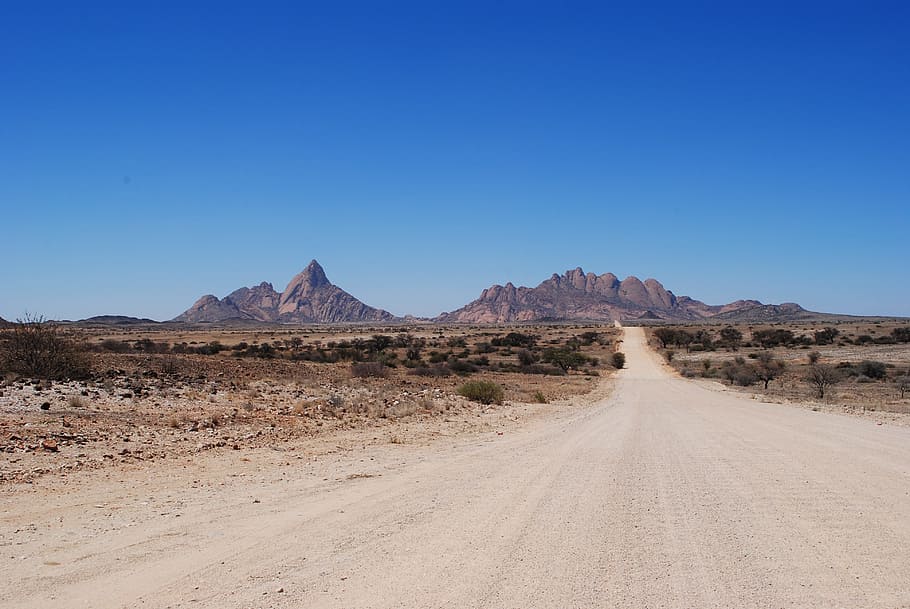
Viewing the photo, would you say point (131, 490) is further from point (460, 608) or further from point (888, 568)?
point (888, 568)

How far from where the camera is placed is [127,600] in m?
6.44

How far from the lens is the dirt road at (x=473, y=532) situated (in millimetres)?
6742

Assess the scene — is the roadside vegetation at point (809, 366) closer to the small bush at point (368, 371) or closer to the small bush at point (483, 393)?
the small bush at point (483, 393)

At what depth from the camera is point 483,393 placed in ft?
100

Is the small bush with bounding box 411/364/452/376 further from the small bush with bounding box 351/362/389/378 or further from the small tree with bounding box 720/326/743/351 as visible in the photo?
the small tree with bounding box 720/326/743/351

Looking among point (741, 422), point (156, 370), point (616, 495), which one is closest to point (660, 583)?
point (616, 495)

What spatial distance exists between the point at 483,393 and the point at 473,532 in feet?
71.0

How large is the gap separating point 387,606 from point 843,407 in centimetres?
2889

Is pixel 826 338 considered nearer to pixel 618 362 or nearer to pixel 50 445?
pixel 618 362

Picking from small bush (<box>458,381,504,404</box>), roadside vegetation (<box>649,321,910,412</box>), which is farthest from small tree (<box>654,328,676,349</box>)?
small bush (<box>458,381,504,404</box>)

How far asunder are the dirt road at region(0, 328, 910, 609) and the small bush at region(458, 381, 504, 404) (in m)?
14.5

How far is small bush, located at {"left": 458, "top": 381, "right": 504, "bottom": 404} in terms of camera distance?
30.4 m

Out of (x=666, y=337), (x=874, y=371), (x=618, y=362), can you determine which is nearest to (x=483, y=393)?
(x=874, y=371)

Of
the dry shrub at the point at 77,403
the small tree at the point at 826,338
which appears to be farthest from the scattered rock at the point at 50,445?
the small tree at the point at 826,338
